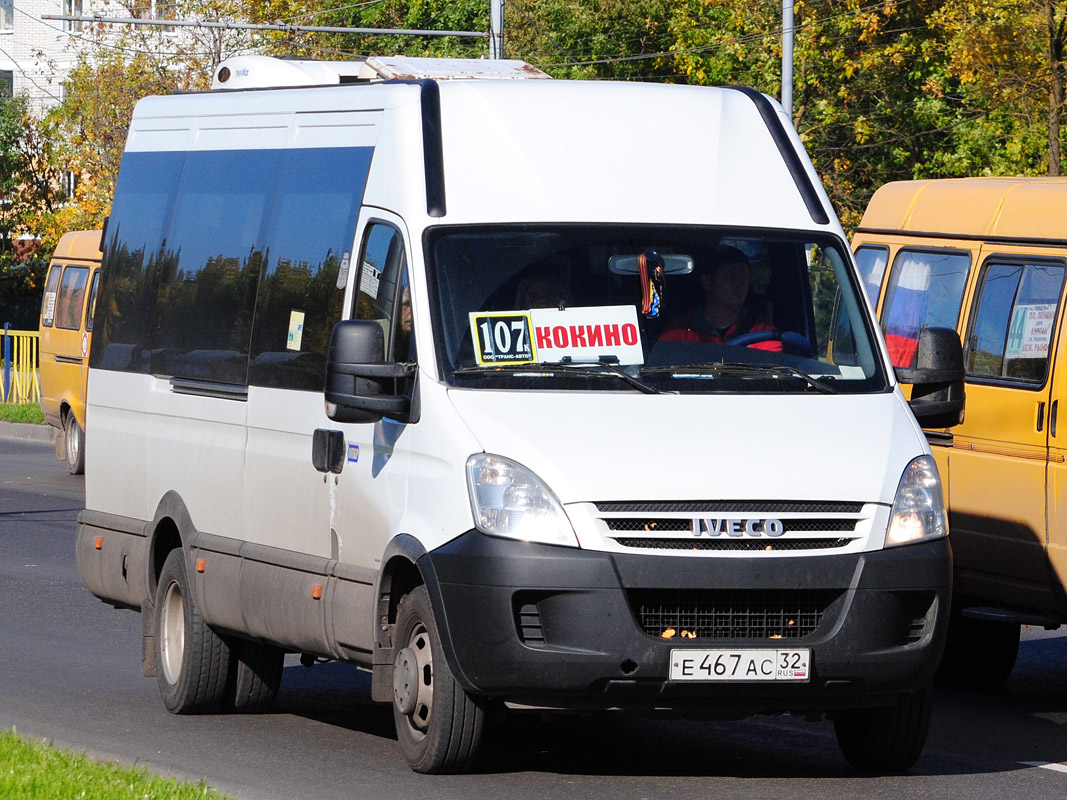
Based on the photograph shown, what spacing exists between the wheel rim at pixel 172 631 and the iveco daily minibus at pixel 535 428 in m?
0.02

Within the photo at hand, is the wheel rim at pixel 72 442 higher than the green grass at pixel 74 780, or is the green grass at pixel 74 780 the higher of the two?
the green grass at pixel 74 780

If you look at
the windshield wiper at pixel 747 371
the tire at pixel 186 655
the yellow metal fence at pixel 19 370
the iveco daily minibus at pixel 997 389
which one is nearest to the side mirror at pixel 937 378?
the windshield wiper at pixel 747 371

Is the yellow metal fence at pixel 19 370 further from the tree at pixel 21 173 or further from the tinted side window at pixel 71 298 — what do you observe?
the tree at pixel 21 173

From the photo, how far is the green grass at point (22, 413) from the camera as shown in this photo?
2919cm

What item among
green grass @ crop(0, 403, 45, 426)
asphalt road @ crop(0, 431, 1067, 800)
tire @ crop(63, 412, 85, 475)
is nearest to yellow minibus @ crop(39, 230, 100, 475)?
tire @ crop(63, 412, 85, 475)

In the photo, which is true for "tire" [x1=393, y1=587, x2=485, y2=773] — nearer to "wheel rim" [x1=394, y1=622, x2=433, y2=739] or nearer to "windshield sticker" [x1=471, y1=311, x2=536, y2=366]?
"wheel rim" [x1=394, y1=622, x2=433, y2=739]

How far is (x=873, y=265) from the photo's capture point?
10.9 m

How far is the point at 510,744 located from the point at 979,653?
10.3 feet

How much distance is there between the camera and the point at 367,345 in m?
7.16

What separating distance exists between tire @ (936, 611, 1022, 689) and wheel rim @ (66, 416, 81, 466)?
14467mm

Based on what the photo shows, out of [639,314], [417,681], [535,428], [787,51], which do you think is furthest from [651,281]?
[787,51]

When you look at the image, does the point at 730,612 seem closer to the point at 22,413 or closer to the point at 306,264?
the point at 306,264

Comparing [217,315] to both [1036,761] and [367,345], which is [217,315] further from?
[1036,761]

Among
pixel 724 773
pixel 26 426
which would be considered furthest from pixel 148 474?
pixel 26 426
